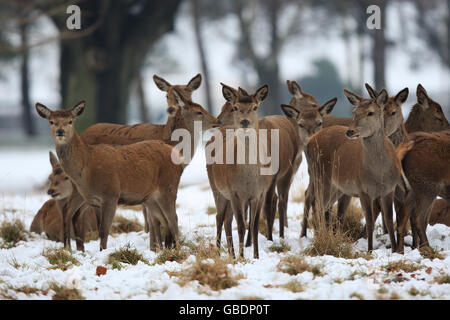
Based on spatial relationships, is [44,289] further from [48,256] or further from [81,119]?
[81,119]

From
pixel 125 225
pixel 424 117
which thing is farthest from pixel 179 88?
pixel 424 117

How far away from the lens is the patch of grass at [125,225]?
1097 cm

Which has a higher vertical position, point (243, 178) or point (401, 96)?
point (401, 96)

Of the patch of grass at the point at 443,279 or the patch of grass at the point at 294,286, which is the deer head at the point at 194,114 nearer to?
the patch of grass at the point at 294,286

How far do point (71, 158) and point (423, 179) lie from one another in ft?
14.3

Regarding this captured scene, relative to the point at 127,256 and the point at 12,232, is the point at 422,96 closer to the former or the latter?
the point at 127,256

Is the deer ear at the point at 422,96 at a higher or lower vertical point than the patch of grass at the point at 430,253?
higher

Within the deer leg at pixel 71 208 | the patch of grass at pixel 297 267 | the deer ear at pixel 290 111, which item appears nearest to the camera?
the patch of grass at pixel 297 267

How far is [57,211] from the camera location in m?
10.4

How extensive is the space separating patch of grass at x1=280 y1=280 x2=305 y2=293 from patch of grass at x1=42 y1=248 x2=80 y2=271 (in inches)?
98.3

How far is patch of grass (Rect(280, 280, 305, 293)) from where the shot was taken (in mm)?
6316

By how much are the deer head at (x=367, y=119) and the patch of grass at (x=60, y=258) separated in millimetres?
3567

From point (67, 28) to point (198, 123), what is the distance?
1016cm

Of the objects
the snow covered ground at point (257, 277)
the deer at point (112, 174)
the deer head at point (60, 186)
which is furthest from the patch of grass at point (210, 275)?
the deer head at point (60, 186)
